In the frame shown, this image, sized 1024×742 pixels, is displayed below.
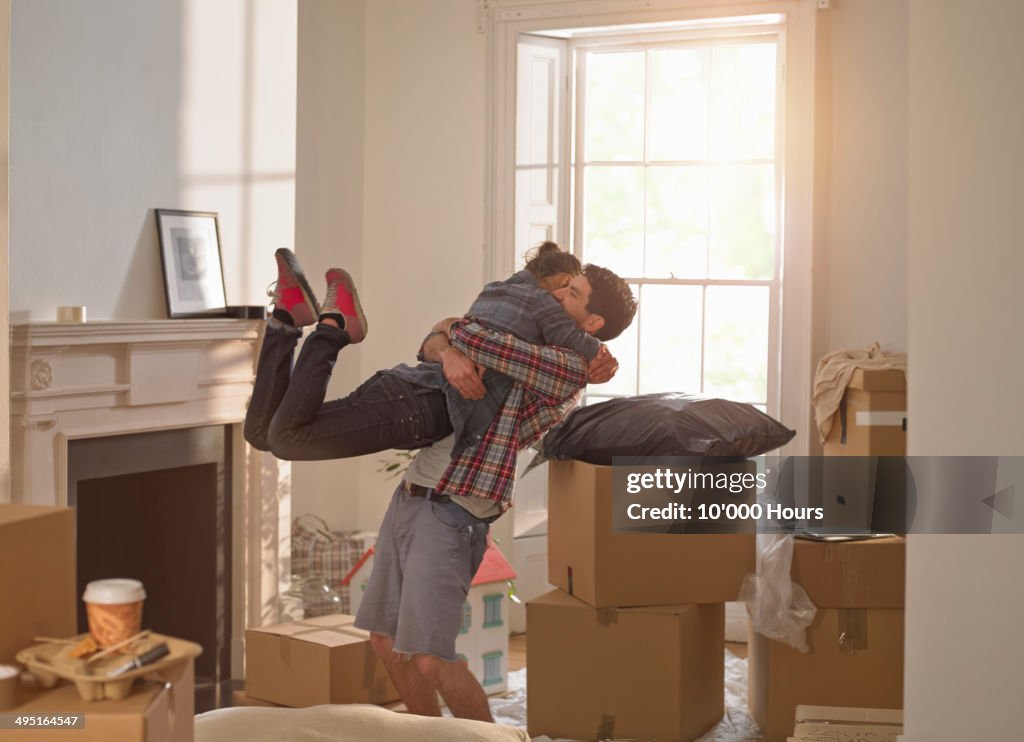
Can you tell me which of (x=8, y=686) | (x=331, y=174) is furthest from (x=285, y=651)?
(x=331, y=174)

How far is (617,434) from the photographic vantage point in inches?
135

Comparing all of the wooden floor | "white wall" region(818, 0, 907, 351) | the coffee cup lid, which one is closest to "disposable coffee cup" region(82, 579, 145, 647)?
the coffee cup lid

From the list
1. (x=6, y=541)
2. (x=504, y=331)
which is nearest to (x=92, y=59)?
(x=504, y=331)

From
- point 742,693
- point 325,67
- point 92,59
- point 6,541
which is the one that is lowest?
point 742,693

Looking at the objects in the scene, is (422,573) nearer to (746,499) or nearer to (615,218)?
(746,499)

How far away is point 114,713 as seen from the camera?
50.0 inches

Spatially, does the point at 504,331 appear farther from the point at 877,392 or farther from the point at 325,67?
the point at 325,67

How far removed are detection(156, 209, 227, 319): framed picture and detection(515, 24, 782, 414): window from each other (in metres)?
1.42

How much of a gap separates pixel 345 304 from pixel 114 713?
4.94 feet

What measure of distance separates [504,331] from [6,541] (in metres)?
1.60

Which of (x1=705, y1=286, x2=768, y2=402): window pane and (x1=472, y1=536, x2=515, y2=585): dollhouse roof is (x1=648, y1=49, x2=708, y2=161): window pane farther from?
(x1=472, y1=536, x2=515, y2=585): dollhouse roof

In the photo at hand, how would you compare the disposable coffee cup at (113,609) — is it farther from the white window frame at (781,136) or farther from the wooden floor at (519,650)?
the white window frame at (781,136)

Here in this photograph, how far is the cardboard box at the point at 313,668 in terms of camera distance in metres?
3.04

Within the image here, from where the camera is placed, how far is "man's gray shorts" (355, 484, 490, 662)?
9.16 feet
